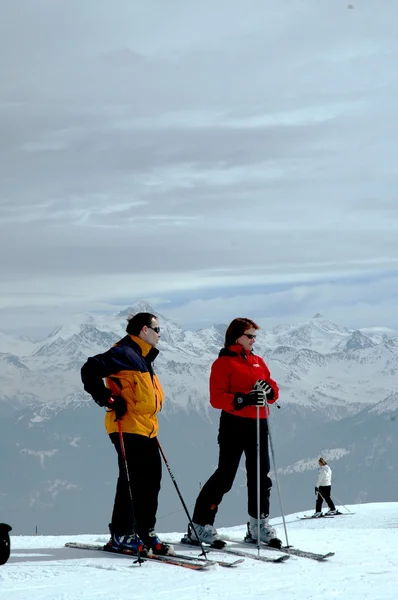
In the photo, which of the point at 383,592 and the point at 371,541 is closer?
the point at 383,592

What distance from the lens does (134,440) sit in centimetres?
890

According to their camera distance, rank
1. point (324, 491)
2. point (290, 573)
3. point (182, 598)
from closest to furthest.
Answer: point (182, 598) < point (290, 573) < point (324, 491)

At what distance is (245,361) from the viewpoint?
984cm

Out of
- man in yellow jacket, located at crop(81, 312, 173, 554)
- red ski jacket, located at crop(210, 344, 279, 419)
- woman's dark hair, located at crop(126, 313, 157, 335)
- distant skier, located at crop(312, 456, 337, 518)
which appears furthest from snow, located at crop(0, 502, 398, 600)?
distant skier, located at crop(312, 456, 337, 518)

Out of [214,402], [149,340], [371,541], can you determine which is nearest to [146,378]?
[149,340]

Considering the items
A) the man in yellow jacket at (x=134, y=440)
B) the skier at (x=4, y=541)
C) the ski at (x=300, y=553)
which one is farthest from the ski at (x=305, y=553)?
the skier at (x=4, y=541)

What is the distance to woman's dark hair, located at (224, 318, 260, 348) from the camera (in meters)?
9.78

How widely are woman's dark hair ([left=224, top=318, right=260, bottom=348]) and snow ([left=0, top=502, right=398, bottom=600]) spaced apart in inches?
88.1

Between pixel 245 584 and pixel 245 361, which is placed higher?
pixel 245 361

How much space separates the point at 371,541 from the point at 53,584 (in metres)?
4.70

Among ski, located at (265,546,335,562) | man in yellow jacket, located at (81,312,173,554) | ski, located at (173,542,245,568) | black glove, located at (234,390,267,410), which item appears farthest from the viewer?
black glove, located at (234,390,267,410)

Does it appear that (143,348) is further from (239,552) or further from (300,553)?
(300,553)

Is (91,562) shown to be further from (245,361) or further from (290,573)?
(245,361)

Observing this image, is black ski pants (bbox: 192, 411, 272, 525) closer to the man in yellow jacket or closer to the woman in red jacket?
the woman in red jacket
